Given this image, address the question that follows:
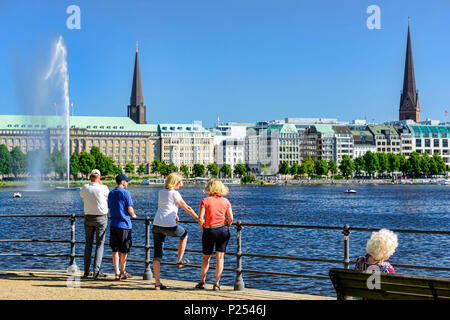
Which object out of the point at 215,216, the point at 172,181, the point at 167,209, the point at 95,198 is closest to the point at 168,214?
the point at 167,209

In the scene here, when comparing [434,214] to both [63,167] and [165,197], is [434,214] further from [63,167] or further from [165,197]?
[63,167]

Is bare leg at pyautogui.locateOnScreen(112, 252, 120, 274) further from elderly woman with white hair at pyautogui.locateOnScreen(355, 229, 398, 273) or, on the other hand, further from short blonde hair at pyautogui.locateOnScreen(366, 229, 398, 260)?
short blonde hair at pyautogui.locateOnScreen(366, 229, 398, 260)

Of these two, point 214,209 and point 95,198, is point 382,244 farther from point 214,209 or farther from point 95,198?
point 95,198

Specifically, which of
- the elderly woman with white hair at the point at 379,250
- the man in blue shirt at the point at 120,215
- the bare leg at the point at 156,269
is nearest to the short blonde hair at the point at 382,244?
the elderly woman with white hair at the point at 379,250

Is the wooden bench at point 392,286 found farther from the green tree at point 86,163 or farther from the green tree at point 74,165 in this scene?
the green tree at point 86,163

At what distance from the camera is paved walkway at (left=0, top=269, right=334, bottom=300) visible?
36.6 ft

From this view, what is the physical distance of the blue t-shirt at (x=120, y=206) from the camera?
1255 cm

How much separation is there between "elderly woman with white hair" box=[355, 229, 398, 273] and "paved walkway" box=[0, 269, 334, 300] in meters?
2.93

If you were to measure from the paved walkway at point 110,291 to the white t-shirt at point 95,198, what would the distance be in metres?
1.31

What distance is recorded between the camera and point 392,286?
26.2 feet

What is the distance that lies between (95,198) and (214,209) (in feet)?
8.56

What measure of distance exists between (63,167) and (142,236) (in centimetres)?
10400
